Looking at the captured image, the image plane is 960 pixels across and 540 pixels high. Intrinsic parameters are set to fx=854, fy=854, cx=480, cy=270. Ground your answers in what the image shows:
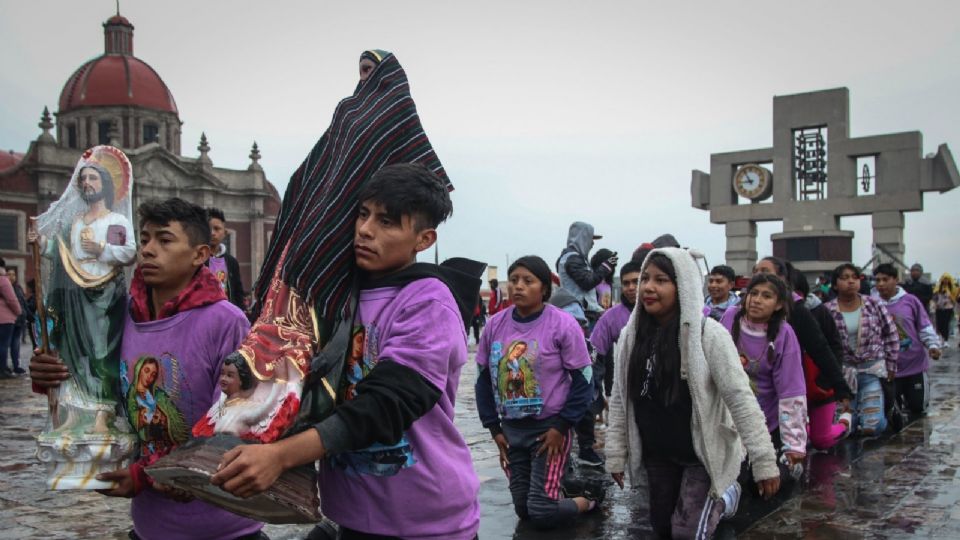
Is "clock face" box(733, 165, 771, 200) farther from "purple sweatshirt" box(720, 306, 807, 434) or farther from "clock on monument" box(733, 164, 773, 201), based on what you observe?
"purple sweatshirt" box(720, 306, 807, 434)

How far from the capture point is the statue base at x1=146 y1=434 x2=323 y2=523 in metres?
1.75

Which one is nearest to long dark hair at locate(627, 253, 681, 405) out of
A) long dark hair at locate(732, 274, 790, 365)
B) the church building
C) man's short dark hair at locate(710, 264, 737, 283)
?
long dark hair at locate(732, 274, 790, 365)

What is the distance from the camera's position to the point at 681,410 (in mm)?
4094

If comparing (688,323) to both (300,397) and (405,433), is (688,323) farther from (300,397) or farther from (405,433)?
(300,397)

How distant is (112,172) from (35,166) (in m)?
48.6


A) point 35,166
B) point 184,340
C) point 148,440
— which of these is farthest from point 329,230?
point 35,166

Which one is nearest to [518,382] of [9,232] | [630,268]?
[630,268]

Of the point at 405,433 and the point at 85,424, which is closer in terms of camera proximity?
the point at 405,433

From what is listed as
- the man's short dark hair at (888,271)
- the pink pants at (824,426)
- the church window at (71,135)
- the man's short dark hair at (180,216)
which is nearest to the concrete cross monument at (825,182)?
the man's short dark hair at (888,271)

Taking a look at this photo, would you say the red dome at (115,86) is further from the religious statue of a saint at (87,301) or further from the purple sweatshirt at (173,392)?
→ the purple sweatshirt at (173,392)

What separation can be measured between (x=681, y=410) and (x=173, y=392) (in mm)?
2443

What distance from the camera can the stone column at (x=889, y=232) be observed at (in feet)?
112

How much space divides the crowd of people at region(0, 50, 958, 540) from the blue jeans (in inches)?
120

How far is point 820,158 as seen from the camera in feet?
117
